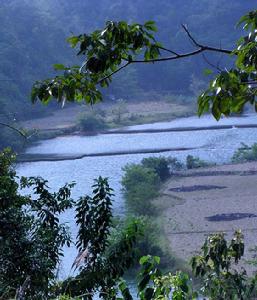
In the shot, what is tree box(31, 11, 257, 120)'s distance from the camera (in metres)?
1.34

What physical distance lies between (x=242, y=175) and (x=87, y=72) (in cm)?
1072

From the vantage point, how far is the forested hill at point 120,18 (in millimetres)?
18812

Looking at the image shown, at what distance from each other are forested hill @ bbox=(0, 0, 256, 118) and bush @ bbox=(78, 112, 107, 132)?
4.43 feet

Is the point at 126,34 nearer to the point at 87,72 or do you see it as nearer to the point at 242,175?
the point at 87,72

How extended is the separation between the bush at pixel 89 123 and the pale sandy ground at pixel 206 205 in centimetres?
453

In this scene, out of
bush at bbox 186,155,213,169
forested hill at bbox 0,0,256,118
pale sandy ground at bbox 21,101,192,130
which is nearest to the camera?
bush at bbox 186,155,213,169

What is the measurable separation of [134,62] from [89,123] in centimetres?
1496

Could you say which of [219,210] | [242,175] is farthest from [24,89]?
[219,210]

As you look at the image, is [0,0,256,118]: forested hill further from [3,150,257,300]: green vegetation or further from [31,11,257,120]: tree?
[31,11,257,120]: tree

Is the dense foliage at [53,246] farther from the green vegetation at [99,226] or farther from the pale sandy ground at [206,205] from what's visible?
the pale sandy ground at [206,205]

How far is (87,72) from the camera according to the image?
65.7 inches

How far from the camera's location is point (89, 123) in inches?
648

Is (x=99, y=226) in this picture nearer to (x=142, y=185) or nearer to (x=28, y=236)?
(x=28, y=236)

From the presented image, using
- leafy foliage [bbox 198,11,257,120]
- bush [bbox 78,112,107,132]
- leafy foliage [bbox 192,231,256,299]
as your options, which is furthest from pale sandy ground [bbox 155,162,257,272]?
leafy foliage [bbox 198,11,257,120]
